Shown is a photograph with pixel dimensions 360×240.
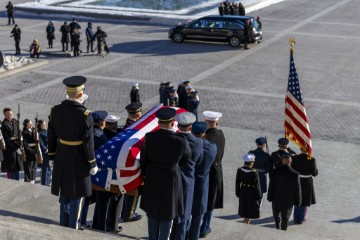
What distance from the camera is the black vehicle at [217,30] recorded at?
96.0 feet

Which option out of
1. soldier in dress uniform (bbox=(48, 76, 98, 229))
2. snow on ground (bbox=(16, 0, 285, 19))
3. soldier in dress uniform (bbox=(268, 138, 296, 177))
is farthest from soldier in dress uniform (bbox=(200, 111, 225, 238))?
snow on ground (bbox=(16, 0, 285, 19))

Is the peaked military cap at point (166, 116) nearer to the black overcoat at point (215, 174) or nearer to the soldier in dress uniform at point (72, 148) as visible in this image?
the soldier in dress uniform at point (72, 148)

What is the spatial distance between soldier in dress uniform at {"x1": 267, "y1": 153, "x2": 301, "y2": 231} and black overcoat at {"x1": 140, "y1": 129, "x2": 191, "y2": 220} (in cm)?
331

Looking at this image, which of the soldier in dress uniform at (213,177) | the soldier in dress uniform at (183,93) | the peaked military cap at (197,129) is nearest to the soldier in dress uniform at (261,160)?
the soldier in dress uniform at (213,177)

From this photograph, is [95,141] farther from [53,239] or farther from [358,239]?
[358,239]

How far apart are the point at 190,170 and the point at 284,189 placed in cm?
342

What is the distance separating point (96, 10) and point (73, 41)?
403 inches

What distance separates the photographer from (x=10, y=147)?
12391 mm

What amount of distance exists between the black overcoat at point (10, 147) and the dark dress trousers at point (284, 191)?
456 cm

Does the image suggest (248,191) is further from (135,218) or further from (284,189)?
(135,218)

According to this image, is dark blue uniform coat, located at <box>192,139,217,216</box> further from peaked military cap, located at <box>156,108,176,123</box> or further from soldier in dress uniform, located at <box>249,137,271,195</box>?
soldier in dress uniform, located at <box>249,137,271,195</box>

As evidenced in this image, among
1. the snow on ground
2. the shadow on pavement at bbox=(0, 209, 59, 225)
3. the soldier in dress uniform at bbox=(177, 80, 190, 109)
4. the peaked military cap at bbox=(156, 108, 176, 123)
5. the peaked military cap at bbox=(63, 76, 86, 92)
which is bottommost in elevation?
the snow on ground

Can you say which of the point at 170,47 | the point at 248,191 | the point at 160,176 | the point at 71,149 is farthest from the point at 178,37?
the point at 160,176

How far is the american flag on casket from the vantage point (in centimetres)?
812
